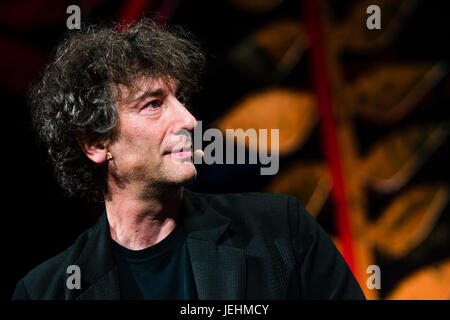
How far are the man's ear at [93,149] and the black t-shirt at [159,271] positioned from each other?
0.26m

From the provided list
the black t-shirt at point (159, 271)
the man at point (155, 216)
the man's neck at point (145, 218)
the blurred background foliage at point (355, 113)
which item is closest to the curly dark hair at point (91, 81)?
the man at point (155, 216)

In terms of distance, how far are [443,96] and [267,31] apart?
2.70ft

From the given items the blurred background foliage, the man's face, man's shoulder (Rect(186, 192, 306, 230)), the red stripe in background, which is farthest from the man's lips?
the red stripe in background

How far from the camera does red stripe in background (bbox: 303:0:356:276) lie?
224 centimetres

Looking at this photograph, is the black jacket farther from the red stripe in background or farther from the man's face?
the red stripe in background

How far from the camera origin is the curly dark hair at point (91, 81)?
144 cm

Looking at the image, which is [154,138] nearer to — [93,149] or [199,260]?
[93,149]

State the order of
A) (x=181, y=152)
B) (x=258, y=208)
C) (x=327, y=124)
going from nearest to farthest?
(x=181, y=152) → (x=258, y=208) → (x=327, y=124)

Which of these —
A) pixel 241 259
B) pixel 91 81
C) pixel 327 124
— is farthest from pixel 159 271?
pixel 327 124

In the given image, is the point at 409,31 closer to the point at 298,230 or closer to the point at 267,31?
the point at 267,31

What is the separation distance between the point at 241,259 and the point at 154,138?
0.40 metres

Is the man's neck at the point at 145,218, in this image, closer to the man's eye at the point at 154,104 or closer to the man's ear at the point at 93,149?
the man's ear at the point at 93,149

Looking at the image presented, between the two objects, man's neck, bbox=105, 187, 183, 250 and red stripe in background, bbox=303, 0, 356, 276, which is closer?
man's neck, bbox=105, 187, 183, 250

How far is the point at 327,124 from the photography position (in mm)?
2281
